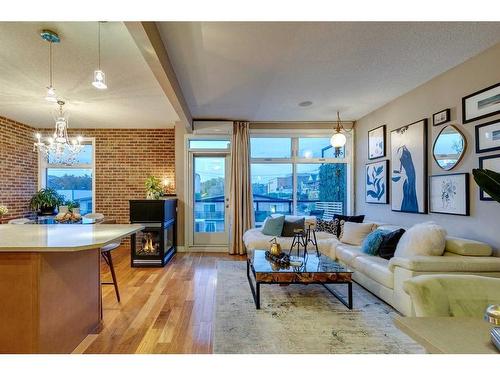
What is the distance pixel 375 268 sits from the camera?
9.76 feet

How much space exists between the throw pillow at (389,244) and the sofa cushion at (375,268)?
0.10 meters

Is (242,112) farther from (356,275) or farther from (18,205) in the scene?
(18,205)

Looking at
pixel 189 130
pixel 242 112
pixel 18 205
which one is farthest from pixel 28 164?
pixel 242 112

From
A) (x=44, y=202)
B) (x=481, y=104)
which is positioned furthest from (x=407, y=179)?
(x=44, y=202)

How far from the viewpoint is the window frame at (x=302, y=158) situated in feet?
18.2

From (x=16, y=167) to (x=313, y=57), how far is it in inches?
230

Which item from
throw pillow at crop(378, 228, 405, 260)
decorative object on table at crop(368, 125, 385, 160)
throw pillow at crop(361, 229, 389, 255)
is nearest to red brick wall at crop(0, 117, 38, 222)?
throw pillow at crop(361, 229, 389, 255)

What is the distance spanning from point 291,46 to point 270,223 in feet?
9.62

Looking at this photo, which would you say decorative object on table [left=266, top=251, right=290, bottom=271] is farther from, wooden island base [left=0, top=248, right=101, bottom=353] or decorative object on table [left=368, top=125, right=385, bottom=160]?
decorative object on table [left=368, top=125, right=385, bottom=160]

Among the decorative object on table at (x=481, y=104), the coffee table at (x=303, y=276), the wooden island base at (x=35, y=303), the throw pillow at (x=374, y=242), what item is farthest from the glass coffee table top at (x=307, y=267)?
the decorative object on table at (x=481, y=104)

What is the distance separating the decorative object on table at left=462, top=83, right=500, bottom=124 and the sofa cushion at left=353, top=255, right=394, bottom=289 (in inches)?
70.9

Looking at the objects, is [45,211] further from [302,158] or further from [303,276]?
[303,276]

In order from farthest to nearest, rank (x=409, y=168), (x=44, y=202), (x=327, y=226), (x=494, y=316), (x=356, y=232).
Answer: (x=44, y=202) → (x=327, y=226) → (x=356, y=232) → (x=409, y=168) → (x=494, y=316)

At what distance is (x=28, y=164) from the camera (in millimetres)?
5613
